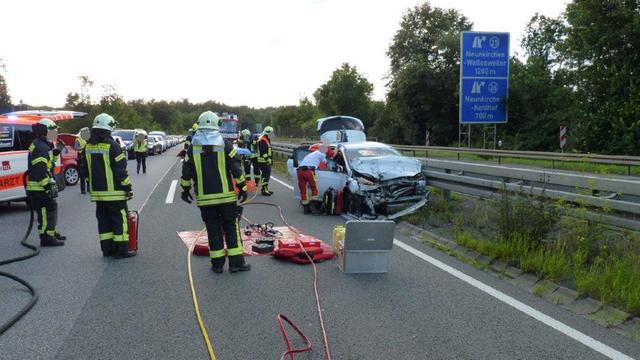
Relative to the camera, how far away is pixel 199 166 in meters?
6.67

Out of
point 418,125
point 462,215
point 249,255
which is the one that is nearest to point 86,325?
point 249,255

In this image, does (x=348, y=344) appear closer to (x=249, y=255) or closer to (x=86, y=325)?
(x=86, y=325)

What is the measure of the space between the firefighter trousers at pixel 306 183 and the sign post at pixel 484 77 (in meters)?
8.20

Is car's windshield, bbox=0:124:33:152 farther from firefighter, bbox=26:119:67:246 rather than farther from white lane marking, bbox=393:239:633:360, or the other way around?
white lane marking, bbox=393:239:633:360

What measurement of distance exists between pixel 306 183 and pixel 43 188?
193 inches

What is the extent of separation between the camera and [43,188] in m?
8.34

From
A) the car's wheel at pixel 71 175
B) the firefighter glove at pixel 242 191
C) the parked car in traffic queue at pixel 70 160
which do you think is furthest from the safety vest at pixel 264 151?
the firefighter glove at pixel 242 191

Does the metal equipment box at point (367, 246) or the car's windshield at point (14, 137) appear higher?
the car's windshield at point (14, 137)

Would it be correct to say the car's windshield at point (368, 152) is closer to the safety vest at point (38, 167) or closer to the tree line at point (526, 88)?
the safety vest at point (38, 167)

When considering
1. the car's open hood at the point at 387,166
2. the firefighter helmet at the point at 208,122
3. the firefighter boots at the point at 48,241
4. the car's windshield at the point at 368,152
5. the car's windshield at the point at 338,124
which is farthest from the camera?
the car's windshield at the point at 338,124

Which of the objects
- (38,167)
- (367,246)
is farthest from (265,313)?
(38,167)

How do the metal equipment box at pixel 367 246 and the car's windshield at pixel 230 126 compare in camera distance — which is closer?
the metal equipment box at pixel 367 246

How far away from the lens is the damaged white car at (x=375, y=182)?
10.1m

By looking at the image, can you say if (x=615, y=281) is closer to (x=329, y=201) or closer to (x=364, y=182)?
(x=364, y=182)
